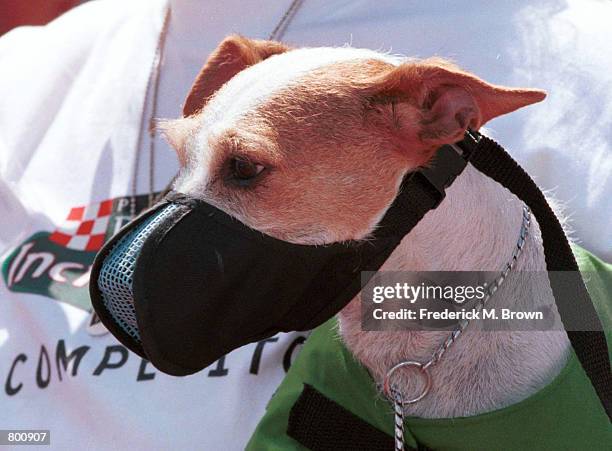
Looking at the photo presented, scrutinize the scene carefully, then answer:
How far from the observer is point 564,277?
4.63 ft

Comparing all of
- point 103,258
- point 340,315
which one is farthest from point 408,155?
point 103,258

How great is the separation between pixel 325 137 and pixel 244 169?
0.12 m

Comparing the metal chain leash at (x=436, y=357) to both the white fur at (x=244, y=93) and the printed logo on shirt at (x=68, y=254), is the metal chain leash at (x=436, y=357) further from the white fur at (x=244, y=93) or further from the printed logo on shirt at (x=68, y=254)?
the printed logo on shirt at (x=68, y=254)

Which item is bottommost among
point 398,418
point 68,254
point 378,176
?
point 68,254

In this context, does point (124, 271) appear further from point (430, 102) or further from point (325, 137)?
point (430, 102)

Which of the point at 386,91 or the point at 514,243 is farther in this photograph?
the point at 514,243

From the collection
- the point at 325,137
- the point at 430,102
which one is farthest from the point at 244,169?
the point at 430,102

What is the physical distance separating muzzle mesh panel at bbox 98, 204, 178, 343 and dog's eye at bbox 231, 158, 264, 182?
92 mm

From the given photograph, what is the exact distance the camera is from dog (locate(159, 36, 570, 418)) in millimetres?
1270

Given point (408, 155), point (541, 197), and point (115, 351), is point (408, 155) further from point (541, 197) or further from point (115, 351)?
point (115, 351)

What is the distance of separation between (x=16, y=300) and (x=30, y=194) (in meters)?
0.24

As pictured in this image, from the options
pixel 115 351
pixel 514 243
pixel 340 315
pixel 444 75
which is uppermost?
pixel 444 75

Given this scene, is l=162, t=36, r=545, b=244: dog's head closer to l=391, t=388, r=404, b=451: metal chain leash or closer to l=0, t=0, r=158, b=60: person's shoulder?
l=391, t=388, r=404, b=451: metal chain leash

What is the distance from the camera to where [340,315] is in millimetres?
1521
